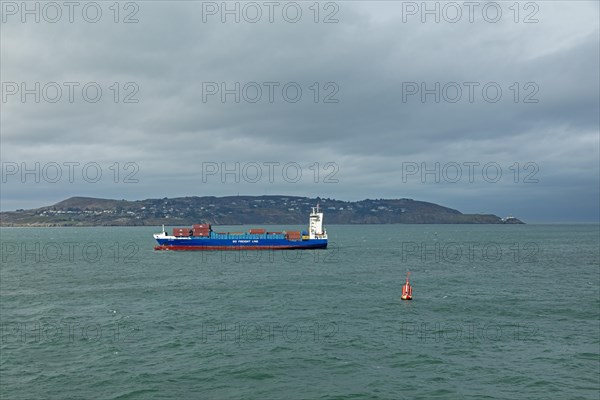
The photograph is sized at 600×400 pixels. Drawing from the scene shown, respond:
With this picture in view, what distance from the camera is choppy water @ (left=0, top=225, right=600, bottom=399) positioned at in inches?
811

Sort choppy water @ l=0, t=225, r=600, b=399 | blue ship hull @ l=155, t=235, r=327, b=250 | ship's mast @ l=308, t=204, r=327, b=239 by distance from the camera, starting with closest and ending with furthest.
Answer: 1. choppy water @ l=0, t=225, r=600, b=399
2. blue ship hull @ l=155, t=235, r=327, b=250
3. ship's mast @ l=308, t=204, r=327, b=239

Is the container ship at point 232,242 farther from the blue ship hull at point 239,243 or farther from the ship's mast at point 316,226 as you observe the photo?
the ship's mast at point 316,226

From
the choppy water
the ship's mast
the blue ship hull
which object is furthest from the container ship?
the choppy water

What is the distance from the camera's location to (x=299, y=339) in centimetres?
2808

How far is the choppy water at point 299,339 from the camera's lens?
20.6m

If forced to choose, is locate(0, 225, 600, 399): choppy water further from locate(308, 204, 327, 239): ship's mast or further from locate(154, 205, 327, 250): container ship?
locate(308, 204, 327, 239): ship's mast

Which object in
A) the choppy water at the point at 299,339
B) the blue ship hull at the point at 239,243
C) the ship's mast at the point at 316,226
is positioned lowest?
the choppy water at the point at 299,339

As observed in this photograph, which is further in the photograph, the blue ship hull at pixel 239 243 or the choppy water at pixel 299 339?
the blue ship hull at pixel 239 243

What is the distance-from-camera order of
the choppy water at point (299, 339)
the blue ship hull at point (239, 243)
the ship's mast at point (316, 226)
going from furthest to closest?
the ship's mast at point (316, 226) < the blue ship hull at point (239, 243) < the choppy water at point (299, 339)

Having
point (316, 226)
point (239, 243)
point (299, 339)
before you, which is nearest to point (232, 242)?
point (239, 243)

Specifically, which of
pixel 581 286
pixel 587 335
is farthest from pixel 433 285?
pixel 587 335

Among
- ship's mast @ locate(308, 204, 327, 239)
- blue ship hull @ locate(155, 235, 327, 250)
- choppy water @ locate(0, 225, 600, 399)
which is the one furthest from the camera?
ship's mast @ locate(308, 204, 327, 239)

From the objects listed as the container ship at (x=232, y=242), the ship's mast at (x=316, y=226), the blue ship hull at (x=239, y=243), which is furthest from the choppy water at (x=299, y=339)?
the ship's mast at (x=316, y=226)

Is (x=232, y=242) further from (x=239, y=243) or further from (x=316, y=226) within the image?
(x=316, y=226)
